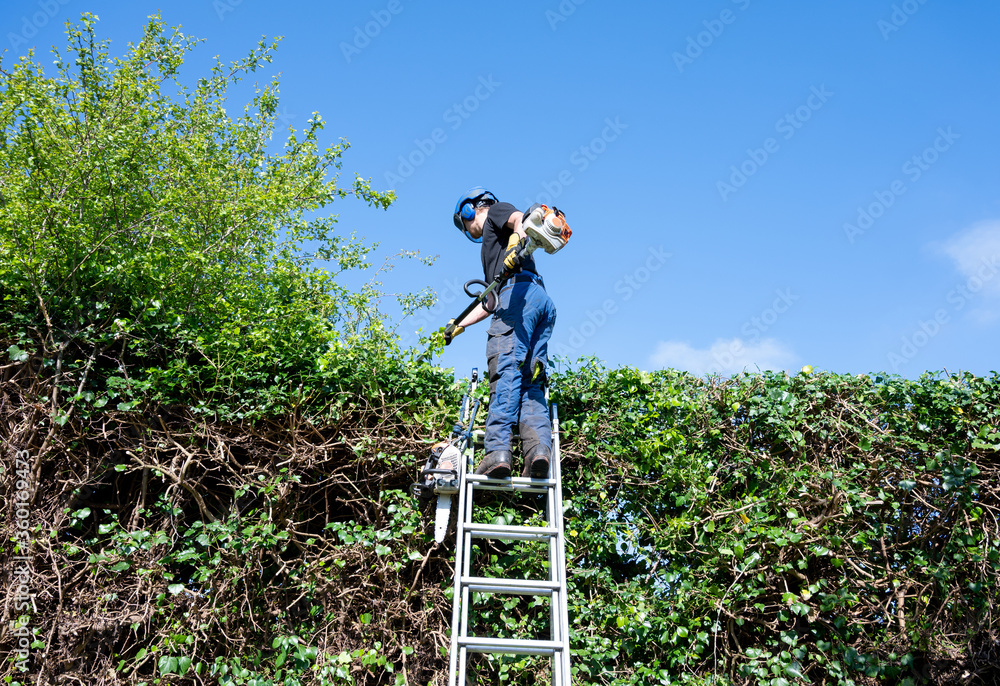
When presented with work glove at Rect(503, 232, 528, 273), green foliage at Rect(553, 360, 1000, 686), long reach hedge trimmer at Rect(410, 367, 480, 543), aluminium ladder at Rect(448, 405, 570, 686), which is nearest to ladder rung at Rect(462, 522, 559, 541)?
aluminium ladder at Rect(448, 405, 570, 686)

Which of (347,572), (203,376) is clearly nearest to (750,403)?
(347,572)

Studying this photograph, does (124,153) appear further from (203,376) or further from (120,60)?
→ (120,60)

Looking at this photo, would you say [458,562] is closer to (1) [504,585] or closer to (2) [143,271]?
(1) [504,585]

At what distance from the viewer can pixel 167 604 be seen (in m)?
3.39

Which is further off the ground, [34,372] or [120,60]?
[120,60]

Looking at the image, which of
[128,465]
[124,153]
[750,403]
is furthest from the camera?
[124,153]

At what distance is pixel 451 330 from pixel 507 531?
1315mm

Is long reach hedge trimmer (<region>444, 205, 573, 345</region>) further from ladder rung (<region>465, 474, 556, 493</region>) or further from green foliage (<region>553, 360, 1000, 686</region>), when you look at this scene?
ladder rung (<region>465, 474, 556, 493</region>)

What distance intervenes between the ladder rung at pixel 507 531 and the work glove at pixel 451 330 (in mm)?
1205

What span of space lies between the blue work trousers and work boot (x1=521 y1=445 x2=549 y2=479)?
27mm

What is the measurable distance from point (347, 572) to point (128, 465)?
1454 mm

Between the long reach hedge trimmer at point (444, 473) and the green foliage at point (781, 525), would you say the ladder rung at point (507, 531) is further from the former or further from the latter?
the green foliage at point (781, 525)

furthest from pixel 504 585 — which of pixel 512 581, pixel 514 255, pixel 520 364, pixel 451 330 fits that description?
pixel 514 255

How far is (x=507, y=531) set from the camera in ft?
10.7
